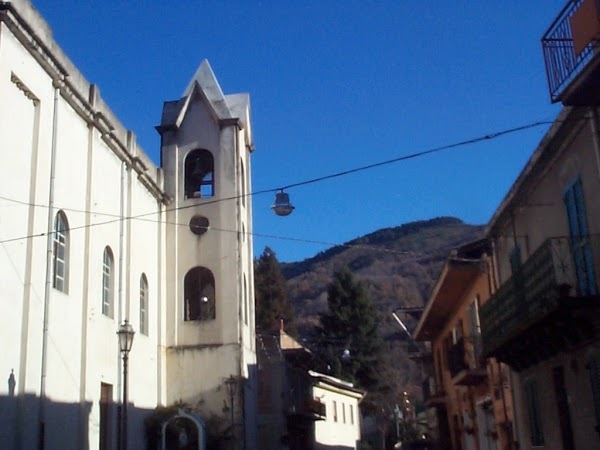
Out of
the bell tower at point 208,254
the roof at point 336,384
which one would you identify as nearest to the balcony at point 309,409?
the roof at point 336,384

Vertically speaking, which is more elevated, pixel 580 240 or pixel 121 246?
pixel 121 246

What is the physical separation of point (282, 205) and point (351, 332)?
46777mm

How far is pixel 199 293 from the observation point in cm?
2650

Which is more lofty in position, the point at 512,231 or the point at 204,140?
the point at 204,140

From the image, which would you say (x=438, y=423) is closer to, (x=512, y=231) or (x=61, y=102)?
(x=512, y=231)

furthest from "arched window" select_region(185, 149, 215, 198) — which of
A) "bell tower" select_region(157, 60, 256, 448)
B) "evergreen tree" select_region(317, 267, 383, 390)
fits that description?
"evergreen tree" select_region(317, 267, 383, 390)

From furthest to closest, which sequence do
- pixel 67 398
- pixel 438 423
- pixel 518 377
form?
pixel 438 423 < pixel 518 377 < pixel 67 398

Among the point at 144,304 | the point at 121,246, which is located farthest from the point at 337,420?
the point at 121,246

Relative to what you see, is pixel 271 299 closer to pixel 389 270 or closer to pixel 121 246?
pixel 121 246

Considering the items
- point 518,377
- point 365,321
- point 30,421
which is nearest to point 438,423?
point 518,377

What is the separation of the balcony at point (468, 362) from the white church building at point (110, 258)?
21.0 ft

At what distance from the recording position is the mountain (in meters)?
103

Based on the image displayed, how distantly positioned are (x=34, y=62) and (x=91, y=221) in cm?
449

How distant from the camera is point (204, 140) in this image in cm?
2764
